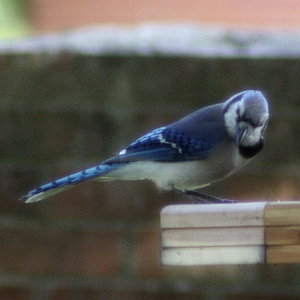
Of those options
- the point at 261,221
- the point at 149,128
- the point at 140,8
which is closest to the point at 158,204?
the point at 149,128

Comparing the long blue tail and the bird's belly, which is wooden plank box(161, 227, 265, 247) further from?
the bird's belly

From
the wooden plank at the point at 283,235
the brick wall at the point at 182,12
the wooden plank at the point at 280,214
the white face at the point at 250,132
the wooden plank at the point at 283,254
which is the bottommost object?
the wooden plank at the point at 283,254

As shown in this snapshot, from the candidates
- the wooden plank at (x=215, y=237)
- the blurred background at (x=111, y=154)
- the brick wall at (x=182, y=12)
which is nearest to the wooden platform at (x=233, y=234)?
the wooden plank at (x=215, y=237)

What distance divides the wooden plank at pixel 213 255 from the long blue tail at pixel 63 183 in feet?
0.90

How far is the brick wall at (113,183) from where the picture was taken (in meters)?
1.46

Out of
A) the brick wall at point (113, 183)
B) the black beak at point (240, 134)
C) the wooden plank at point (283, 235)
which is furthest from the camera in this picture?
the brick wall at point (113, 183)

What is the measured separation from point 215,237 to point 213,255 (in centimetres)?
2

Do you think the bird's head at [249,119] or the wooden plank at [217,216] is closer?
the wooden plank at [217,216]

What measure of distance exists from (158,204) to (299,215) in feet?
1.99

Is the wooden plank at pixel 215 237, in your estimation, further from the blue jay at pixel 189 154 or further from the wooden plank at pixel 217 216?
the blue jay at pixel 189 154

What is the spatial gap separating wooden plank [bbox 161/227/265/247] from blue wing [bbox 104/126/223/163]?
0.42 metres

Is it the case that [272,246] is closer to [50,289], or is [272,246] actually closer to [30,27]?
[50,289]

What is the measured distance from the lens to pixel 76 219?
1497 millimetres

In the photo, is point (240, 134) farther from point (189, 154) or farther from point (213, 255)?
point (213, 255)
